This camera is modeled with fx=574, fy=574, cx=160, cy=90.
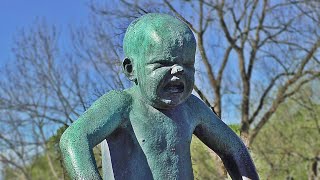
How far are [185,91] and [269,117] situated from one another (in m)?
12.5

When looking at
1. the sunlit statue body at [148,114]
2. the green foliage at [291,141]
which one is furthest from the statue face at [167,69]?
the green foliage at [291,141]

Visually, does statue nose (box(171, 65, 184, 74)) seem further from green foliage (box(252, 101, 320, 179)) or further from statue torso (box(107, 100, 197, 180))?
green foliage (box(252, 101, 320, 179))

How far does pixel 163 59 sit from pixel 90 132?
0.36 metres

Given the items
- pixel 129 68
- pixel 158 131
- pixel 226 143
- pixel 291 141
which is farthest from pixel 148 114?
pixel 291 141

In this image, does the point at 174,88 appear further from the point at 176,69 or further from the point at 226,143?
the point at 226,143

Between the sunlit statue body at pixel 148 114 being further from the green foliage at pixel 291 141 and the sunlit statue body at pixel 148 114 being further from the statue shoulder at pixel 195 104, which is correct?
the green foliage at pixel 291 141

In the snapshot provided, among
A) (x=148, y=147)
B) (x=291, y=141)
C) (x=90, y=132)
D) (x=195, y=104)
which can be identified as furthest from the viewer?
(x=291, y=141)

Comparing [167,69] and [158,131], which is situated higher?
[167,69]

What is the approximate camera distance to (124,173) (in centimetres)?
212

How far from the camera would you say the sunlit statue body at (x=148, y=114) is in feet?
6.63

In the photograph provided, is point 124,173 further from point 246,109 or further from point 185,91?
point 246,109

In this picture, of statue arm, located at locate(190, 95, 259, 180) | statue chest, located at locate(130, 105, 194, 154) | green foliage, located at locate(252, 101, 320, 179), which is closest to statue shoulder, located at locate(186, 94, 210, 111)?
statue arm, located at locate(190, 95, 259, 180)

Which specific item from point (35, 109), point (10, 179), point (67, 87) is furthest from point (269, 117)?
point (10, 179)

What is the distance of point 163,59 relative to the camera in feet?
6.64
